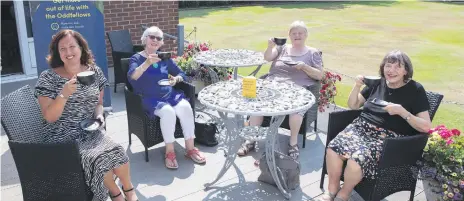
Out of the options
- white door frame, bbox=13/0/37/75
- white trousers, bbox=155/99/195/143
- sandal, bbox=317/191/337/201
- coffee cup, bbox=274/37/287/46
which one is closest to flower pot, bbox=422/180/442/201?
sandal, bbox=317/191/337/201

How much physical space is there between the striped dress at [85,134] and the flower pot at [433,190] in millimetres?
1865

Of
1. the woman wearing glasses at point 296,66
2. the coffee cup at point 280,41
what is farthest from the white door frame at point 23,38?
the coffee cup at point 280,41

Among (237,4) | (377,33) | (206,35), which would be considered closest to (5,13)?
(206,35)

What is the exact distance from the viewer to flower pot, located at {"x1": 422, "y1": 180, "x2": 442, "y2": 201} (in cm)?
248

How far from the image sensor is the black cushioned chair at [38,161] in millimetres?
2193

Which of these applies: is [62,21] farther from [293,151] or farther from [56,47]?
[293,151]

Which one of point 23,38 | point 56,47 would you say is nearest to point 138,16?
point 23,38

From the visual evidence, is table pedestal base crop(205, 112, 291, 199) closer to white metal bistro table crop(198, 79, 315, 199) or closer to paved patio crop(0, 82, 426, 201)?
white metal bistro table crop(198, 79, 315, 199)

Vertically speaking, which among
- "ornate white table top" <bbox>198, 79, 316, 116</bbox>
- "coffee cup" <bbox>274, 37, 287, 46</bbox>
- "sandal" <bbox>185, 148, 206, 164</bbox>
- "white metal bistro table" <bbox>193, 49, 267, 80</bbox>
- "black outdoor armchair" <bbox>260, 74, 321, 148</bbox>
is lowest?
"sandal" <bbox>185, 148, 206, 164</bbox>

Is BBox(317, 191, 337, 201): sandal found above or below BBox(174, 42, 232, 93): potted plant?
below

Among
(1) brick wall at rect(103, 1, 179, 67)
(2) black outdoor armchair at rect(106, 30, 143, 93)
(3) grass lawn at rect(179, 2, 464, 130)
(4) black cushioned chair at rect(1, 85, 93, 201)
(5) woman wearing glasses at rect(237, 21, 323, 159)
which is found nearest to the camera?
(4) black cushioned chair at rect(1, 85, 93, 201)

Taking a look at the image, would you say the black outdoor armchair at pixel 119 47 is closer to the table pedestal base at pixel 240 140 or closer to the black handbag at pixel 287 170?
the table pedestal base at pixel 240 140

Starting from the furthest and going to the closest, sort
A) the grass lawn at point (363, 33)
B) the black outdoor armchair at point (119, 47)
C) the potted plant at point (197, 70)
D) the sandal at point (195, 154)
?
the grass lawn at point (363, 33) < the black outdoor armchair at point (119, 47) < the potted plant at point (197, 70) < the sandal at point (195, 154)

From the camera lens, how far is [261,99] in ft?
9.29
